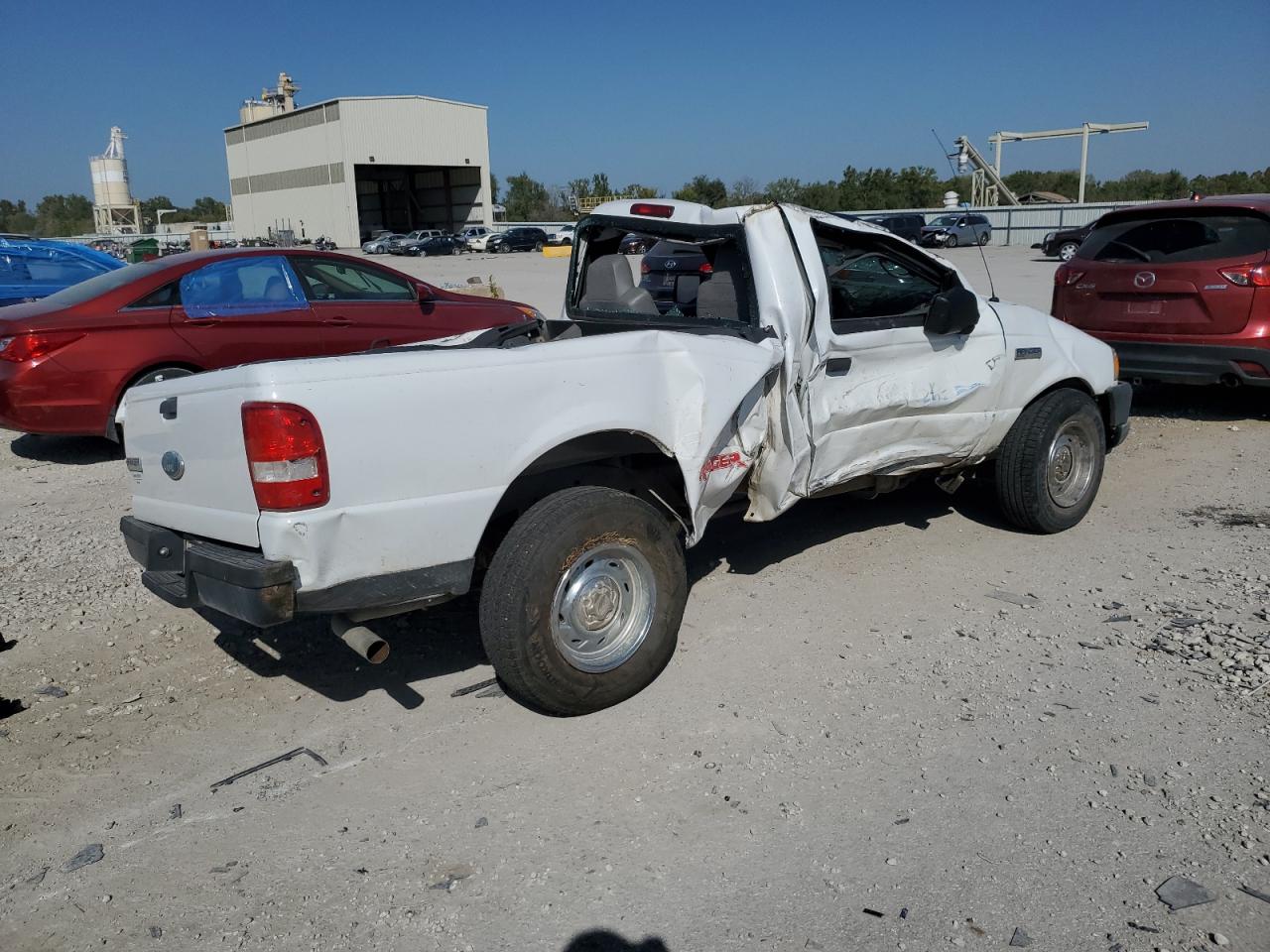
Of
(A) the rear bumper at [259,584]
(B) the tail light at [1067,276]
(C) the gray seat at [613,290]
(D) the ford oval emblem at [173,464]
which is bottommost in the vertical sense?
(A) the rear bumper at [259,584]

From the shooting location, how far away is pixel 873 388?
4816 mm

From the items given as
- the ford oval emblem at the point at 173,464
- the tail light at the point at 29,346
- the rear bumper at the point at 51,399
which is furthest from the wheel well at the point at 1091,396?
the tail light at the point at 29,346

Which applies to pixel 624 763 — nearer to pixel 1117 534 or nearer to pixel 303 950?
pixel 303 950

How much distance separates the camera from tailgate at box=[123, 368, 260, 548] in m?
3.27

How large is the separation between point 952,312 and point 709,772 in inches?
105

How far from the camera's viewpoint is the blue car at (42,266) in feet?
37.5

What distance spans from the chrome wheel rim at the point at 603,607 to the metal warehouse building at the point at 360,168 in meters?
62.3

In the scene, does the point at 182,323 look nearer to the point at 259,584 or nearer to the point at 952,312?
the point at 259,584

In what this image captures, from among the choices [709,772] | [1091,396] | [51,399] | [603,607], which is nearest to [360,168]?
[51,399]

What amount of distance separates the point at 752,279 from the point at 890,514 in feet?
7.90

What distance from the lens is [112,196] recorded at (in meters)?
85.5

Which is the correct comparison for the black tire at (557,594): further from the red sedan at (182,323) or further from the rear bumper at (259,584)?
the red sedan at (182,323)

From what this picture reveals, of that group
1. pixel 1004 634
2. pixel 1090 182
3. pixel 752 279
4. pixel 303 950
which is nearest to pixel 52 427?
pixel 752 279

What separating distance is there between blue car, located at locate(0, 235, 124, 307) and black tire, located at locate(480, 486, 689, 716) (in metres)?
9.69
